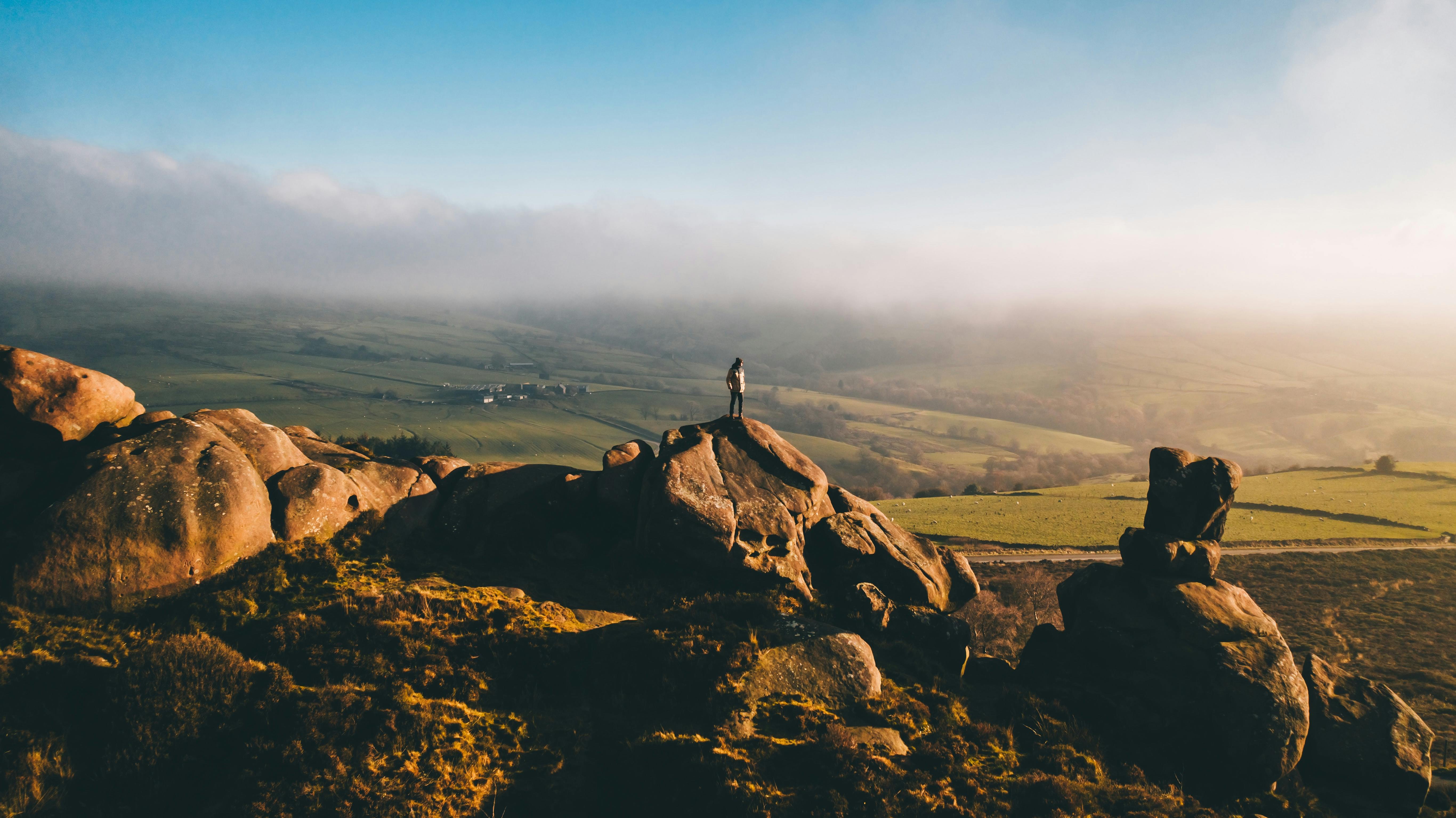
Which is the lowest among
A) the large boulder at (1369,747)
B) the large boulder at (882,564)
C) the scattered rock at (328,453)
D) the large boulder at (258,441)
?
the large boulder at (1369,747)

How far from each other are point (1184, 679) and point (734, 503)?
643 inches

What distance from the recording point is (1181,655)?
2072cm

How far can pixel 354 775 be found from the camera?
1488 cm

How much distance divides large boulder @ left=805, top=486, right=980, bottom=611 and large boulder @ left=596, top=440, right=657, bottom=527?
787 cm

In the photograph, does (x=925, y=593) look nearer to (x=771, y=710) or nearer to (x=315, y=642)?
(x=771, y=710)

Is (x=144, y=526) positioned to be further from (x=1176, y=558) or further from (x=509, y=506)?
(x=1176, y=558)

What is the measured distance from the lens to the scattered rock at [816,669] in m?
19.0

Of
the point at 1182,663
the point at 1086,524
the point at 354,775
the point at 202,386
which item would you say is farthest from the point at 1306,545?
the point at 202,386

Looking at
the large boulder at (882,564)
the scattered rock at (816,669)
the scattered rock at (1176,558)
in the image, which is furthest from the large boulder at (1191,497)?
the scattered rock at (816,669)

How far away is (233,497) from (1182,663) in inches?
1277

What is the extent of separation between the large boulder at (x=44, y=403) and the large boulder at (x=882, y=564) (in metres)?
28.1

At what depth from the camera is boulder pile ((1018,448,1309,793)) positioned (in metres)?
19.2

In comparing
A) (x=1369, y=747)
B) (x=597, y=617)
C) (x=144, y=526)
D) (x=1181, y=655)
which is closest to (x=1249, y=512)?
(x=1369, y=747)

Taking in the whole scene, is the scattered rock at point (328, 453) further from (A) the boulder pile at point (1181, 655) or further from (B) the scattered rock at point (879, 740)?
(A) the boulder pile at point (1181, 655)
